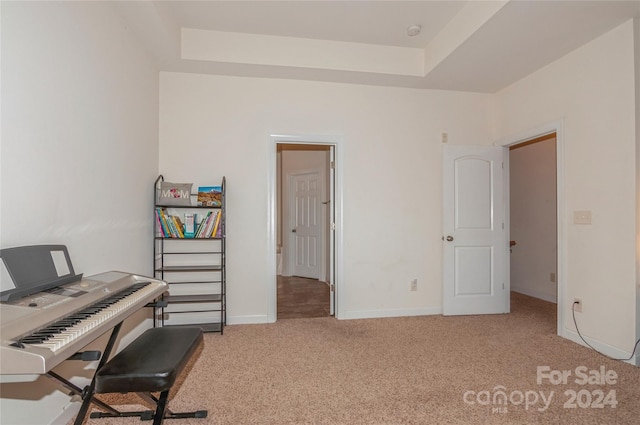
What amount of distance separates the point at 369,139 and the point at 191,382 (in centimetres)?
283

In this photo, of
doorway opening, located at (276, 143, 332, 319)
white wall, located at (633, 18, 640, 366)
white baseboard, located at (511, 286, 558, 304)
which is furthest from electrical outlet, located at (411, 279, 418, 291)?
white baseboard, located at (511, 286, 558, 304)

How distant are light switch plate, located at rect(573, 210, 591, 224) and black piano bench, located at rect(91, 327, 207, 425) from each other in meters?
3.19

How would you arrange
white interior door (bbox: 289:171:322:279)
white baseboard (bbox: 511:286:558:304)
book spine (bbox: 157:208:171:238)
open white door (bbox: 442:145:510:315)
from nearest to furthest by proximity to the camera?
book spine (bbox: 157:208:171:238) → open white door (bbox: 442:145:510:315) → white baseboard (bbox: 511:286:558:304) → white interior door (bbox: 289:171:322:279)

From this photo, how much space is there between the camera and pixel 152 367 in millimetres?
1358

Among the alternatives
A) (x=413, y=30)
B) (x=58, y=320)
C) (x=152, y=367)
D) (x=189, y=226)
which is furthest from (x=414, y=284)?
(x=58, y=320)

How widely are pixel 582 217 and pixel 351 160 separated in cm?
218

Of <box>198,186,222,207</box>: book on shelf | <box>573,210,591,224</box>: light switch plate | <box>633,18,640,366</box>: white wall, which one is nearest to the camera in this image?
<box>633,18,640,366</box>: white wall

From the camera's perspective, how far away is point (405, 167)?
3744mm

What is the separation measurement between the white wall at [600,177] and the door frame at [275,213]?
2.10 metres

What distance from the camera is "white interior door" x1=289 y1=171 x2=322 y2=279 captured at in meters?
5.83

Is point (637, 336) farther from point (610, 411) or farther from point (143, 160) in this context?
point (143, 160)

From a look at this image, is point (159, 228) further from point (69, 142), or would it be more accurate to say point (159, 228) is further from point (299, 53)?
point (299, 53)

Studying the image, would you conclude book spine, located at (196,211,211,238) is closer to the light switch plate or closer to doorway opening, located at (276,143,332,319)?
doorway opening, located at (276,143,332,319)

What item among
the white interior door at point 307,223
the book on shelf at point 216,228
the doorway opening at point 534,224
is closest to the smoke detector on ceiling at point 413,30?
the doorway opening at point 534,224
